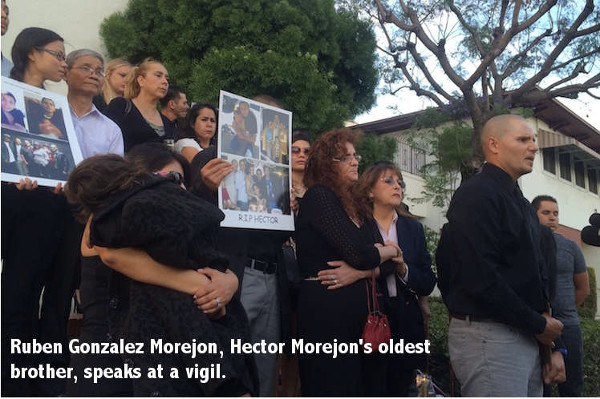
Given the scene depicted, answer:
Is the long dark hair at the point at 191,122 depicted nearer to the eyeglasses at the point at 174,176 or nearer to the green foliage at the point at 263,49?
the eyeglasses at the point at 174,176

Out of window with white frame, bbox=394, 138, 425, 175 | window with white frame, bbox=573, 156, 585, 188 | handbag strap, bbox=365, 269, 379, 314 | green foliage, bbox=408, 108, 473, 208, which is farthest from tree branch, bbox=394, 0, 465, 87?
window with white frame, bbox=573, 156, 585, 188

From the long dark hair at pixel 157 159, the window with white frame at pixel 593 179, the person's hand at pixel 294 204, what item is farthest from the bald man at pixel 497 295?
the window with white frame at pixel 593 179

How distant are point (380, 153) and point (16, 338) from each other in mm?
6440

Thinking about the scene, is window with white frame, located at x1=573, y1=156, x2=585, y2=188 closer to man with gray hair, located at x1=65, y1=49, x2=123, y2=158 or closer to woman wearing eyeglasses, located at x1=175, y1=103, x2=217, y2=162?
woman wearing eyeglasses, located at x1=175, y1=103, x2=217, y2=162

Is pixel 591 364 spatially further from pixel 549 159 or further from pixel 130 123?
pixel 549 159

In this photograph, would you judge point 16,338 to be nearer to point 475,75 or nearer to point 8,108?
point 8,108

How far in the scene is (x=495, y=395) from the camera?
9.88ft

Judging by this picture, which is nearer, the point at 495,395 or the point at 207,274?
the point at 207,274

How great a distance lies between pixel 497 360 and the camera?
3.04 meters

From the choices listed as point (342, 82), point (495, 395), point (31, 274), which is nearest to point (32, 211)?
point (31, 274)

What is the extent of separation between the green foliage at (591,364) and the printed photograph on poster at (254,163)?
17.7 ft

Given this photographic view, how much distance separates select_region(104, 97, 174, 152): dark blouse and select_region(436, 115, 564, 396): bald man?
6.68 feet

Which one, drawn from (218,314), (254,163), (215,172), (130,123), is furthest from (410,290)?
(130,123)

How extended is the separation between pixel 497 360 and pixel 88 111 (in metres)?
2.68
